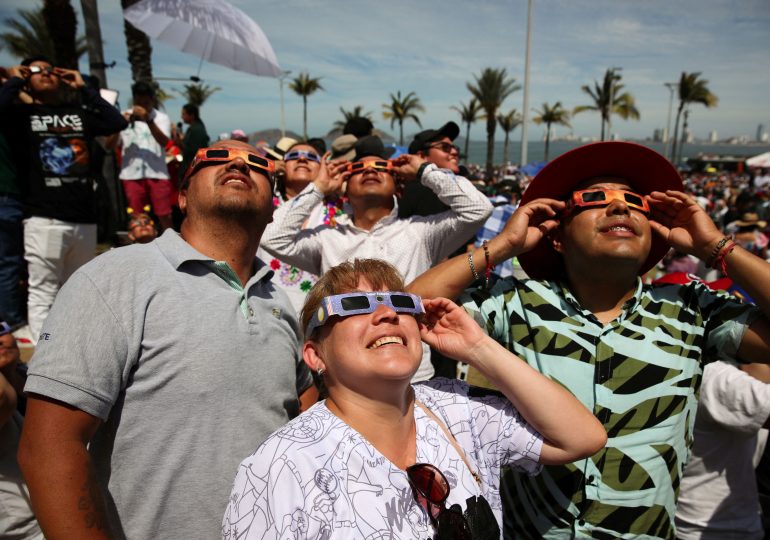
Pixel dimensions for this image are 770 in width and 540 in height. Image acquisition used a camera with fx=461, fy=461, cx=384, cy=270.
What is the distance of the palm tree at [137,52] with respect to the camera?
10.1 meters

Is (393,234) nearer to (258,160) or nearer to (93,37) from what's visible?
(258,160)

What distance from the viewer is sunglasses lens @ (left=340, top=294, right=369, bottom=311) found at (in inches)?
66.2

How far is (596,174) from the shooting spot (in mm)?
2436

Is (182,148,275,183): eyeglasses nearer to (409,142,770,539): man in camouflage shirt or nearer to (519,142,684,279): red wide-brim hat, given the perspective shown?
(409,142,770,539): man in camouflage shirt

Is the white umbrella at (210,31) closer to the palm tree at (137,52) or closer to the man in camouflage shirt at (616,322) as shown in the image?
the palm tree at (137,52)

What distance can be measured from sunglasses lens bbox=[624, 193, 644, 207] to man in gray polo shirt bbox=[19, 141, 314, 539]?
1.72m

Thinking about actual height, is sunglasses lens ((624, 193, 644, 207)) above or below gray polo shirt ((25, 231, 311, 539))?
above

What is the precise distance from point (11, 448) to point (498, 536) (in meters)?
2.29

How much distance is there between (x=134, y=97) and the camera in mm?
6223

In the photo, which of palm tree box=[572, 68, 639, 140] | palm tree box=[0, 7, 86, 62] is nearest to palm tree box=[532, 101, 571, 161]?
palm tree box=[572, 68, 639, 140]

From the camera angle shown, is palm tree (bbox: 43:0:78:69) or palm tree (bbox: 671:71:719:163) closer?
palm tree (bbox: 43:0:78:69)

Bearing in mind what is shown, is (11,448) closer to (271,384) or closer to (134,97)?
(271,384)

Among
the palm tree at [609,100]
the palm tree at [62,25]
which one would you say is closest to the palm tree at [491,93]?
Result: the palm tree at [609,100]

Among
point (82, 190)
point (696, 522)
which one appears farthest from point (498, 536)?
point (82, 190)
